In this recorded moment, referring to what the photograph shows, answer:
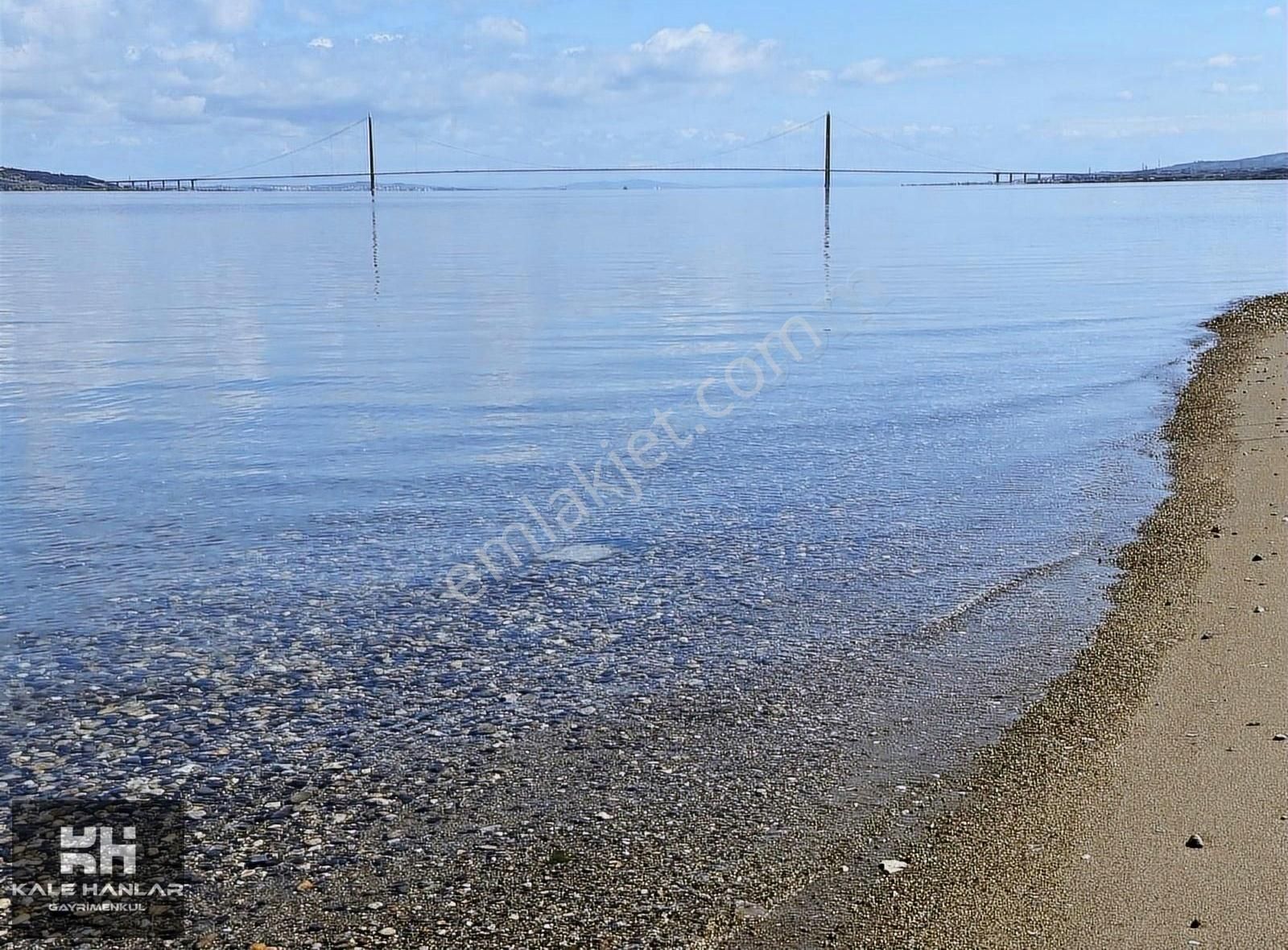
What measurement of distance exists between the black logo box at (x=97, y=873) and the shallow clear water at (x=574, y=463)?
1.41 metres

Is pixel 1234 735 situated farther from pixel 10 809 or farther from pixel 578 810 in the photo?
pixel 10 809

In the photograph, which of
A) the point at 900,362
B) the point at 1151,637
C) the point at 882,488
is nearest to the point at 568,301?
the point at 900,362

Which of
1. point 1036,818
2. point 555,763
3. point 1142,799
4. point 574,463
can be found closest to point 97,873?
point 555,763

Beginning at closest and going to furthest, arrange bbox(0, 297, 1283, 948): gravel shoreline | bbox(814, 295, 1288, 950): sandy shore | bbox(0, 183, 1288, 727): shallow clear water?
bbox(814, 295, 1288, 950): sandy shore, bbox(0, 297, 1283, 948): gravel shoreline, bbox(0, 183, 1288, 727): shallow clear water

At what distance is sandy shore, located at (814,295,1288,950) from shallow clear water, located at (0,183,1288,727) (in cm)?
54

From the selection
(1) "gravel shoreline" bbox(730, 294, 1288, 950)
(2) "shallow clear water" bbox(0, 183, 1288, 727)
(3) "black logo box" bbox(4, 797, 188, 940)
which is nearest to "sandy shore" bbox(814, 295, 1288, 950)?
(1) "gravel shoreline" bbox(730, 294, 1288, 950)

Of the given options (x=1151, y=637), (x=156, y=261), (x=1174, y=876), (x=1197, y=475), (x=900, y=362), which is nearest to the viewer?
(x=1174, y=876)

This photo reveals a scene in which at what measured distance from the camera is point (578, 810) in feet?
15.2

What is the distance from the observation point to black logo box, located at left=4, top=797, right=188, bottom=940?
400cm

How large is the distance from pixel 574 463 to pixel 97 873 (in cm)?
673

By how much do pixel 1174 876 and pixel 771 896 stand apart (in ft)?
4.12

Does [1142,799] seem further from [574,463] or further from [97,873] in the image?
[574,463]

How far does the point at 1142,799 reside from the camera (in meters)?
4.50

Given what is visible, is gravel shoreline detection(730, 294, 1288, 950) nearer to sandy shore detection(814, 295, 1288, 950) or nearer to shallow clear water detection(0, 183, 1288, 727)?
sandy shore detection(814, 295, 1288, 950)
